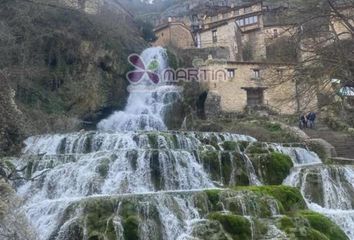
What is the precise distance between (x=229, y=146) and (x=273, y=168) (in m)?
2.70

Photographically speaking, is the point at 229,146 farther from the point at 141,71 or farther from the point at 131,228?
the point at 141,71

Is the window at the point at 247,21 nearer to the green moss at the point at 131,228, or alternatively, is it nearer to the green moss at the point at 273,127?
the green moss at the point at 273,127

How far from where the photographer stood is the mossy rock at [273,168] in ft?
52.9

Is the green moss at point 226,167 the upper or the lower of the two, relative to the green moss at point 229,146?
lower

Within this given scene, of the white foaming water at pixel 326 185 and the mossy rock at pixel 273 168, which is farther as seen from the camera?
the mossy rock at pixel 273 168

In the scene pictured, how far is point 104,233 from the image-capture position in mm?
10461

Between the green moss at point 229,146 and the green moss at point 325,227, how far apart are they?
23.7 ft

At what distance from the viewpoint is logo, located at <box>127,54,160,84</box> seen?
29.6m

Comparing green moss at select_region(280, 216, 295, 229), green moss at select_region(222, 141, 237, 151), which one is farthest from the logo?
green moss at select_region(280, 216, 295, 229)

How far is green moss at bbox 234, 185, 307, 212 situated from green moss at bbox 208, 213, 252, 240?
1551 millimetres

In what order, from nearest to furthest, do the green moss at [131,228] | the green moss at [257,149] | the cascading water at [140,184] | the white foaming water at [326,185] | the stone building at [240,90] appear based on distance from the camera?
the green moss at [131,228]
the cascading water at [140,184]
the white foaming water at [326,185]
the green moss at [257,149]
the stone building at [240,90]

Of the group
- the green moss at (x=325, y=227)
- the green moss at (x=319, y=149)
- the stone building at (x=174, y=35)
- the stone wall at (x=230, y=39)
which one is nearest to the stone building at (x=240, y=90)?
the stone wall at (x=230, y=39)

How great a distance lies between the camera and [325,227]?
11.2 metres

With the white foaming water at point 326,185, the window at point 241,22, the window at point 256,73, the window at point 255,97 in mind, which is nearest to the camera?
the white foaming water at point 326,185
